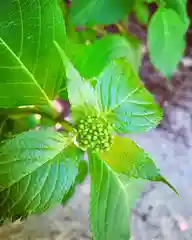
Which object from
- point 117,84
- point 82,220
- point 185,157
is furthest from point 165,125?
point 117,84

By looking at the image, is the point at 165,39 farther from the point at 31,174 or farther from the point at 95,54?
the point at 31,174

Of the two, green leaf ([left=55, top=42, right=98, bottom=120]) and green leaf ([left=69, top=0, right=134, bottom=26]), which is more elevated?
green leaf ([left=69, top=0, right=134, bottom=26])

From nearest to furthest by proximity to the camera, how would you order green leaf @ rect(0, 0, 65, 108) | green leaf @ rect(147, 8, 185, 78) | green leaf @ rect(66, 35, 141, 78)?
1. green leaf @ rect(0, 0, 65, 108)
2. green leaf @ rect(66, 35, 141, 78)
3. green leaf @ rect(147, 8, 185, 78)

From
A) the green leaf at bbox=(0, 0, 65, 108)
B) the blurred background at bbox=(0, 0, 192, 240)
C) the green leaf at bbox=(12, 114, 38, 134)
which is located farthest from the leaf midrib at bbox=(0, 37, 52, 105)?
the blurred background at bbox=(0, 0, 192, 240)

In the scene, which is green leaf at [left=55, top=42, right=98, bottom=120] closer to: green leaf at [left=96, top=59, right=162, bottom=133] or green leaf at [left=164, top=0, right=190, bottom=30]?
green leaf at [left=96, top=59, right=162, bottom=133]

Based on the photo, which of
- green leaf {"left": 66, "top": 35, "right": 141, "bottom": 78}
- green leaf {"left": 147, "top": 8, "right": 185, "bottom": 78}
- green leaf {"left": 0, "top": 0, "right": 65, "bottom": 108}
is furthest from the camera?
green leaf {"left": 147, "top": 8, "right": 185, "bottom": 78}

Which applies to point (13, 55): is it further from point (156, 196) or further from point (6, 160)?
point (156, 196)

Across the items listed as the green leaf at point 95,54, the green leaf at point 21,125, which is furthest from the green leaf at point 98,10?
the green leaf at point 21,125

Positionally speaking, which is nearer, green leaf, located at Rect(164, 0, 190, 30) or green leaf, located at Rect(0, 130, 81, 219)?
green leaf, located at Rect(0, 130, 81, 219)
